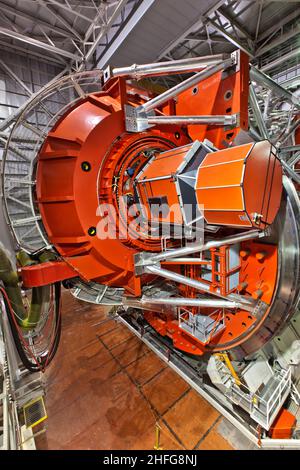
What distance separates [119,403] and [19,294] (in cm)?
236

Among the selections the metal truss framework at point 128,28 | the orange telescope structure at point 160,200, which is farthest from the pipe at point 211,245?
the metal truss framework at point 128,28

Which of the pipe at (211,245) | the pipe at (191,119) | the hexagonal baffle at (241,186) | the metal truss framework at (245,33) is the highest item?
the metal truss framework at (245,33)

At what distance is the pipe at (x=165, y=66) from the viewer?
222 cm

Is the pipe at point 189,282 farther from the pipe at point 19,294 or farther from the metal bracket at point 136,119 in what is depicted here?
the metal bracket at point 136,119

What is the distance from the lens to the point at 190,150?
2146 mm

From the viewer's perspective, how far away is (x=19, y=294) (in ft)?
8.04

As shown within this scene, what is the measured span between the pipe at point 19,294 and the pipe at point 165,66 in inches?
92.3

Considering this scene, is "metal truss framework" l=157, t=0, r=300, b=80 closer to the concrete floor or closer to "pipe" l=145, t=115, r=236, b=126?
"pipe" l=145, t=115, r=236, b=126

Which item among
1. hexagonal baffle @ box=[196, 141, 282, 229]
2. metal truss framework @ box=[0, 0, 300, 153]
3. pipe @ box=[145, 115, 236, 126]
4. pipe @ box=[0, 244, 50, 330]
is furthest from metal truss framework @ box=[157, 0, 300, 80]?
pipe @ box=[0, 244, 50, 330]

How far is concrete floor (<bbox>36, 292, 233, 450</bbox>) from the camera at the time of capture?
9.16ft

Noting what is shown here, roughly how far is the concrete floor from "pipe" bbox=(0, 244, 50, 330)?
1.66 meters
